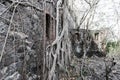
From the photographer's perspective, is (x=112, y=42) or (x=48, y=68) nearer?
(x=48, y=68)

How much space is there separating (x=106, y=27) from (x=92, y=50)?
1566 mm

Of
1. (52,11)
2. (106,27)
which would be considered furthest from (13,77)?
(106,27)

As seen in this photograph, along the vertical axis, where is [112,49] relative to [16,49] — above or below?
below

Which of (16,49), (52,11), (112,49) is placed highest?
(52,11)

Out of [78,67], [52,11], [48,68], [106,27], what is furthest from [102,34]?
[48,68]

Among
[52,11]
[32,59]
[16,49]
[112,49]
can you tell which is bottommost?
[112,49]

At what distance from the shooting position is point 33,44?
14.0 feet

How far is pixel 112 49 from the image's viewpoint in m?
11.8

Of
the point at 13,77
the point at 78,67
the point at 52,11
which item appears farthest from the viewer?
the point at 78,67

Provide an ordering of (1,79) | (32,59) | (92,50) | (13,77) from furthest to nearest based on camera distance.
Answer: (92,50), (32,59), (13,77), (1,79)

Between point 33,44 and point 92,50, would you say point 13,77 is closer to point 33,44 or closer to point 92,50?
point 33,44

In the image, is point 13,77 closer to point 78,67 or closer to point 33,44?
point 33,44

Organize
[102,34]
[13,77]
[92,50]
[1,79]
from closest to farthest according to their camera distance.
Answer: [1,79] < [13,77] < [92,50] < [102,34]

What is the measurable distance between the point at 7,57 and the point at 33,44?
2.86ft
